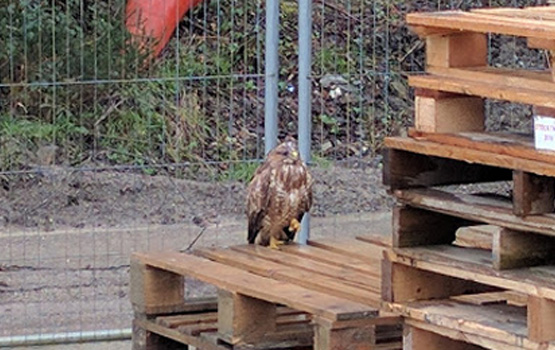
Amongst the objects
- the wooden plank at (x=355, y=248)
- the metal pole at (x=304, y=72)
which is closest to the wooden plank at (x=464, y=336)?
the wooden plank at (x=355, y=248)

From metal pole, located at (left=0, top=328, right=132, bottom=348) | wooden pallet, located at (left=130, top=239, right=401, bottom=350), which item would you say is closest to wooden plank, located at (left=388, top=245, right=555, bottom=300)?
wooden pallet, located at (left=130, top=239, right=401, bottom=350)

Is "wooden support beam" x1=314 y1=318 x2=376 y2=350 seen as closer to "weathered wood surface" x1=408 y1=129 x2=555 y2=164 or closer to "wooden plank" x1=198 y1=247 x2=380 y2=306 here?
"wooden plank" x1=198 y1=247 x2=380 y2=306

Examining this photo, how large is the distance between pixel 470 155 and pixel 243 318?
122 cm

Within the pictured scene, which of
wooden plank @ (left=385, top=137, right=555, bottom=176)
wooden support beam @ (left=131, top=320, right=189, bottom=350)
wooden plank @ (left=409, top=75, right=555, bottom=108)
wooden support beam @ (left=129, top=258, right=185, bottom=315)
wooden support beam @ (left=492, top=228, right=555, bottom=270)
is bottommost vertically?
wooden support beam @ (left=131, top=320, right=189, bottom=350)

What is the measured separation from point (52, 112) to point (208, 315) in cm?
313

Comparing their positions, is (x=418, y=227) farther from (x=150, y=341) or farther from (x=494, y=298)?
(x=150, y=341)

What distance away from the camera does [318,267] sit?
6.40 meters

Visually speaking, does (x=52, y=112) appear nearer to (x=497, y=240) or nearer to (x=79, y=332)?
(x=79, y=332)

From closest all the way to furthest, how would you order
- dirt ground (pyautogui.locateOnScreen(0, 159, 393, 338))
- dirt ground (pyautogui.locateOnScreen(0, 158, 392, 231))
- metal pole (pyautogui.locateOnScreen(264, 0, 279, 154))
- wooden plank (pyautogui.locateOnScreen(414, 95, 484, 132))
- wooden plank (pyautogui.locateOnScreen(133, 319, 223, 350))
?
wooden plank (pyautogui.locateOnScreen(414, 95, 484, 132)) → wooden plank (pyautogui.locateOnScreen(133, 319, 223, 350)) → metal pole (pyautogui.locateOnScreen(264, 0, 279, 154)) → dirt ground (pyautogui.locateOnScreen(0, 159, 393, 338)) → dirt ground (pyautogui.locateOnScreen(0, 158, 392, 231))

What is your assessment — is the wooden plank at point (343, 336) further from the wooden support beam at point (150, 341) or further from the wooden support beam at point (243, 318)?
the wooden support beam at point (150, 341)

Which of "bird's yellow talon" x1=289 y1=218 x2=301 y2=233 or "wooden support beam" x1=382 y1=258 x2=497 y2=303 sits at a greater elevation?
"wooden support beam" x1=382 y1=258 x2=497 y2=303

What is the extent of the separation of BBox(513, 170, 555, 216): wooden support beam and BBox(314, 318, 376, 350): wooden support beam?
783mm

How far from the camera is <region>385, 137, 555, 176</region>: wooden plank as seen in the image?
4.83m

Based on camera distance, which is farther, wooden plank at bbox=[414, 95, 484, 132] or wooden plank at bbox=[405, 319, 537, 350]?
wooden plank at bbox=[414, 95, 484, 132]
